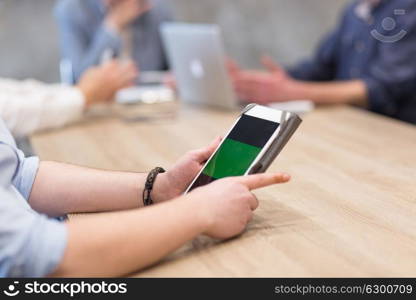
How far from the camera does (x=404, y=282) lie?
2.89ft

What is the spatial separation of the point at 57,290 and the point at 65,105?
1.19 m

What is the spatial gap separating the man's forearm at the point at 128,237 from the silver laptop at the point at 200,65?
4.04ft

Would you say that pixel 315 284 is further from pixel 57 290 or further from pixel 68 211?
pixel 68 211

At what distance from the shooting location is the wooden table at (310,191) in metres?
0.94

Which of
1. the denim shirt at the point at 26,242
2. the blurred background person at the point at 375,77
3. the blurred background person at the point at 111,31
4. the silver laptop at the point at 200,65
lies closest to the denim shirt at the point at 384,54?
the blurred background person at the point at 375,77

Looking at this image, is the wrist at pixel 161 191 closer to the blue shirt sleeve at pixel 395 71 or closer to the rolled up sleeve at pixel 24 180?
the rolled up sleeve at pixel 24 180

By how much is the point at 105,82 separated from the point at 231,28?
166 cm

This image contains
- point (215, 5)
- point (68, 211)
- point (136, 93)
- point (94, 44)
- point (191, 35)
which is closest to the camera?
point (68, 211)

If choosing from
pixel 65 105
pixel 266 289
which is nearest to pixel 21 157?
pixel 266 289

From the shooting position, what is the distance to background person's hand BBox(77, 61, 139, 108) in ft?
6.97

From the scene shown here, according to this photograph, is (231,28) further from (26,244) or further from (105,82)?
(26,244)

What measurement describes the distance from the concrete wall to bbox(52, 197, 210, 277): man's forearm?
2704mm

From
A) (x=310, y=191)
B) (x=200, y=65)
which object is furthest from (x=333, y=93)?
(x=310, y=191)

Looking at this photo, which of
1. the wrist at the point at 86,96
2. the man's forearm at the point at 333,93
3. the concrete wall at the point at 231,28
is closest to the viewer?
the wrist at the point at 86,96
